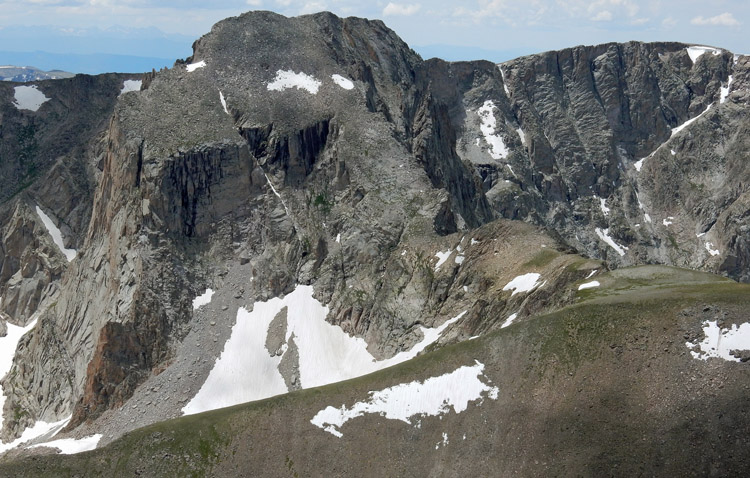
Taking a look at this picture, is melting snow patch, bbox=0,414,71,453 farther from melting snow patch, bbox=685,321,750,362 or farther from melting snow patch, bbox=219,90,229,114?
melting snow patch, bbox=685,321,750,362

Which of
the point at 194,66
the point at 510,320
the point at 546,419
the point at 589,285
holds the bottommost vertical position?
Result: the point at 546,419

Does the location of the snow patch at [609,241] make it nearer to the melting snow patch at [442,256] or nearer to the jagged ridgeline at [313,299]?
the jagged ridgeline at [313,299]

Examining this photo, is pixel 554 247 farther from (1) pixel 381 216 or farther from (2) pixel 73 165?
(2) pixel 73 165

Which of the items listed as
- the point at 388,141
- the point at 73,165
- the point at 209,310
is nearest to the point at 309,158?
the point at 388,141

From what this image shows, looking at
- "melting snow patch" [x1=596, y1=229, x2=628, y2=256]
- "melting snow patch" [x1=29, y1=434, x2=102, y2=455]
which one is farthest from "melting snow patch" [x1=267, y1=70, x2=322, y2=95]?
"melting snow patch" [x1=596, y1=229, x2=628, y2=256]

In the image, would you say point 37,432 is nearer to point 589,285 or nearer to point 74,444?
point 74,444

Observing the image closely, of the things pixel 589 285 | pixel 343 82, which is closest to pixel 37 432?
pixel 343 82
